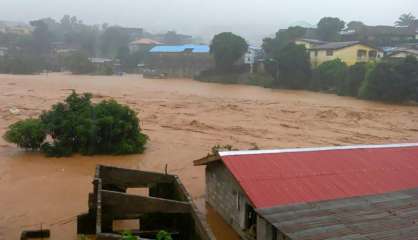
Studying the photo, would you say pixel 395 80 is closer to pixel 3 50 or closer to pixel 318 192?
pixel 318 192

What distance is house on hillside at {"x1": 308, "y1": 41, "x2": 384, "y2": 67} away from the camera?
45.6 metres

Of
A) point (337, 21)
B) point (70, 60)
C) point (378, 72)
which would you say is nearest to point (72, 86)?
point (70, 60)

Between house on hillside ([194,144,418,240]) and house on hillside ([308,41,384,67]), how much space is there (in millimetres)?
34940

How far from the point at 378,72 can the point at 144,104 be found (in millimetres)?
16284

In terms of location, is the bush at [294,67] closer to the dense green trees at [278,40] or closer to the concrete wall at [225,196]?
the dense green trees at [278,40]

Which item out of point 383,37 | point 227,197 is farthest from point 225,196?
point 383,37

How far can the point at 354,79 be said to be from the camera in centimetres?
3834

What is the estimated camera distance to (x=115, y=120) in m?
19.0

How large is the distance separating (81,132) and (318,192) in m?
11.6

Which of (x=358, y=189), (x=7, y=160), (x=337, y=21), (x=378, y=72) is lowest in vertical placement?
(x=7, y=160)

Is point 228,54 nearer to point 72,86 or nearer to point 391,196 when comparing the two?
point 72,86

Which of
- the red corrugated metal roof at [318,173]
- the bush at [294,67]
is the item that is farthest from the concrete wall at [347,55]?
the red corrugated metal roof at [318,173]

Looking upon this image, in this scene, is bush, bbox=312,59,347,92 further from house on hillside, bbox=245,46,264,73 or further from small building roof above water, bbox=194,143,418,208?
small building roof above water, bbox=194,143,418,208

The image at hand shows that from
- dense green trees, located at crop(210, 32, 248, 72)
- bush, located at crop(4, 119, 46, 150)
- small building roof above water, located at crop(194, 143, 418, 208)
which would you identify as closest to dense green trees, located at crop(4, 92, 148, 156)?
bush, located at crop(4, 119, 46, 150)
